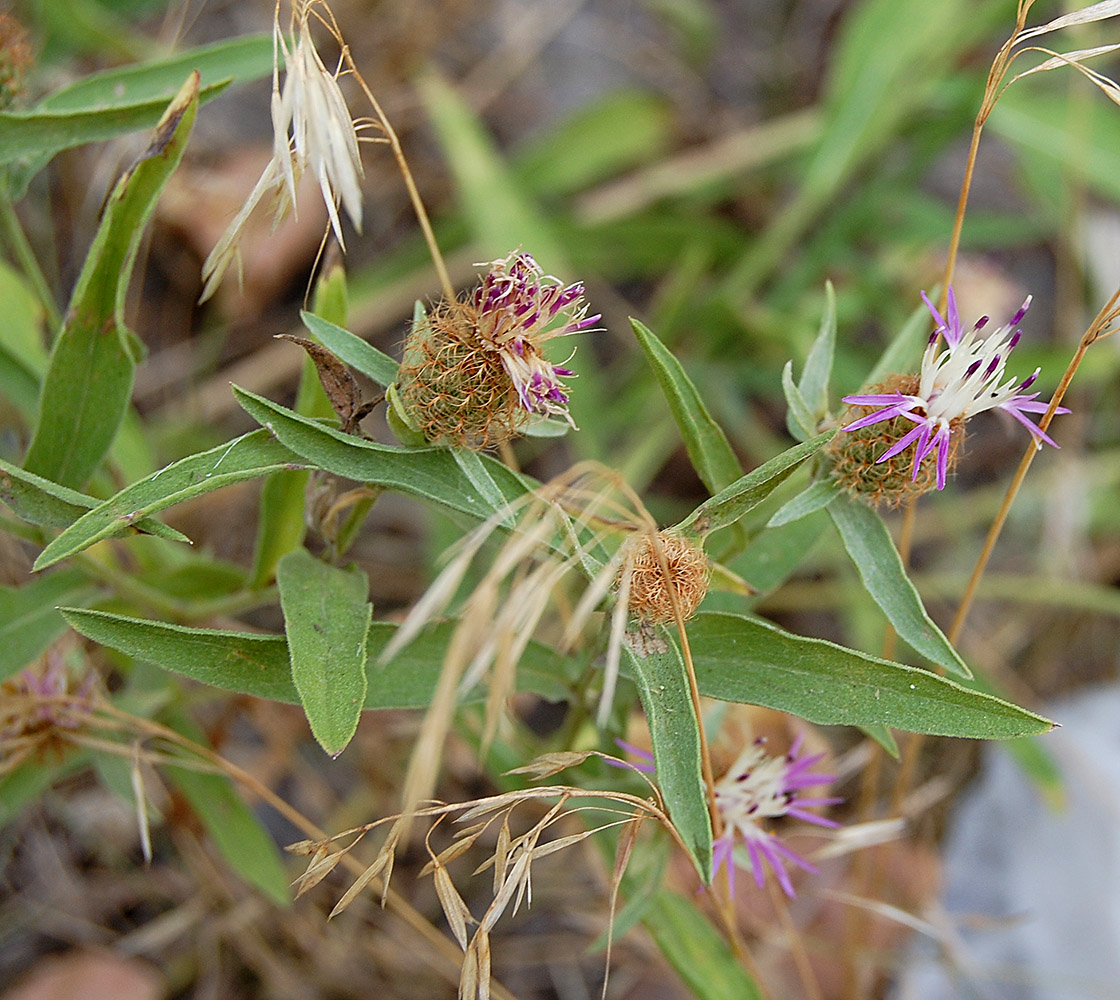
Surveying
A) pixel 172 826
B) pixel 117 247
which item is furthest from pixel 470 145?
pixel 172 826

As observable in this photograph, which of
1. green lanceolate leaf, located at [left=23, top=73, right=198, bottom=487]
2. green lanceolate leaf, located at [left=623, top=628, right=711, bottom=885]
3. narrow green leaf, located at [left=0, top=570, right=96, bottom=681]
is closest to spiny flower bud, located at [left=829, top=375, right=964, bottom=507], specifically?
green lanceolate leaf, located at [left=623, top=628, right=711, bottom=885]

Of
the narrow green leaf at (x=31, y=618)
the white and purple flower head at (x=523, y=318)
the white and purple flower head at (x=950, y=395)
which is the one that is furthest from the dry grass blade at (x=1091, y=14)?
the narrow green leaf at (x=31, y=618)

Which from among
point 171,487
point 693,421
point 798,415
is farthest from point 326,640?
point 798,415

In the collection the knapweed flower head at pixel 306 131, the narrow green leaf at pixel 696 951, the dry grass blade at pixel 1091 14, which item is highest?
the knapweed flower head at pixel 306 131

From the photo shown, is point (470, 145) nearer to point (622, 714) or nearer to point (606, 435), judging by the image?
point (606, 435)

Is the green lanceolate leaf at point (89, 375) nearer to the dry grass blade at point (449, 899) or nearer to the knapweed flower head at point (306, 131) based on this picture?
the knapweed flower head at point (306, 131)

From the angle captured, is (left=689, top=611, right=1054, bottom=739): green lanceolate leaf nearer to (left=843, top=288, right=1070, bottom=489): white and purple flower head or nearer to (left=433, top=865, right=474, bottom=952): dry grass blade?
(left=843, top=288, right=1070, bottom=489): white and purple flower head

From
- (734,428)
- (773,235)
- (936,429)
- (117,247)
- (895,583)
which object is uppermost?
(117,247)
